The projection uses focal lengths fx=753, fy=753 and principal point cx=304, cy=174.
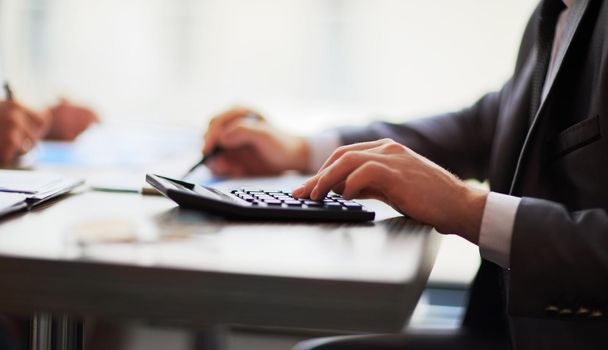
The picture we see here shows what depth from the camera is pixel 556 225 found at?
0.67 meters

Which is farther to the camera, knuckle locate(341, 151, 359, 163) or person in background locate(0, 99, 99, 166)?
person in background locate(0, 99, 99, 166)

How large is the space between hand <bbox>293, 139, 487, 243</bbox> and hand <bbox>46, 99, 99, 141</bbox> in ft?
3.07

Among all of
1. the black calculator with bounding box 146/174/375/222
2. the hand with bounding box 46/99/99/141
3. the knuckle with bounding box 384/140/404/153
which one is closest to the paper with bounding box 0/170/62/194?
the black calculator with bounding box 146/174/375/222

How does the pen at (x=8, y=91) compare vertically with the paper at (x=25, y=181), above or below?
above

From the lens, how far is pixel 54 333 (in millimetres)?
754

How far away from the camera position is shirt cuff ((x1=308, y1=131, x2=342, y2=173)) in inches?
47.2

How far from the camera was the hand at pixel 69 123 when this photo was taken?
154 cm

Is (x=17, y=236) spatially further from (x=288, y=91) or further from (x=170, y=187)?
(x=288, y=91)

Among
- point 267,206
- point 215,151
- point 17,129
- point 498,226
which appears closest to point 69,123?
point 17,129

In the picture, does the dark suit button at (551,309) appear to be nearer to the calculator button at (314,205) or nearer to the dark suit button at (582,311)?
the dark suit button at (582,311)

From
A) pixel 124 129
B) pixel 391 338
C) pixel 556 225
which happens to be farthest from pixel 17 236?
pixel 124 129

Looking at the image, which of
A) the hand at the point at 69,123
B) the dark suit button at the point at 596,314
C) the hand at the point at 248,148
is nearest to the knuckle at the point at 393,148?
the dark suit button at the point at 596,314

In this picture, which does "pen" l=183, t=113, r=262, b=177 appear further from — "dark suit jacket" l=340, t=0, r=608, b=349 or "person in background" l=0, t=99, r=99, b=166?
"person in background" l=0, t=99, r=99, b=166

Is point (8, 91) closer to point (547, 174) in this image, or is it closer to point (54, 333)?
point (54, 333)
